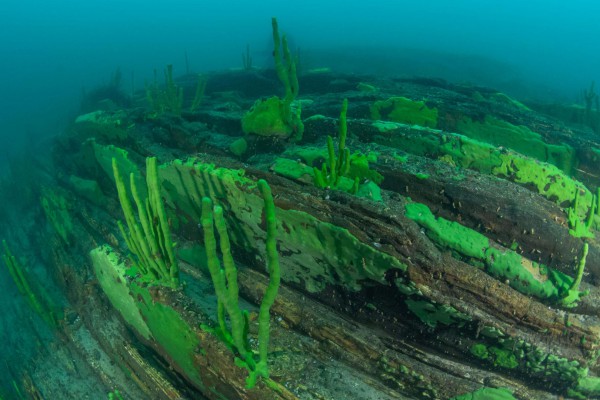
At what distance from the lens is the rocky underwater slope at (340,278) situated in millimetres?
3381

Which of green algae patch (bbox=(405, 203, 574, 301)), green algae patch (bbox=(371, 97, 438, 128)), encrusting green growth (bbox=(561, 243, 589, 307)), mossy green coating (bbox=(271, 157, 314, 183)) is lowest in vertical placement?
encrusting green growth (bbox=(561, 243, 589, 307))

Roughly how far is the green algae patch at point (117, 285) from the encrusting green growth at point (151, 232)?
455mm

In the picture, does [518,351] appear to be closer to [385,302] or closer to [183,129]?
A: [385,302]

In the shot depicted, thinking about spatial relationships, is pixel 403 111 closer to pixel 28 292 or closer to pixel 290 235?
pixel 290 235

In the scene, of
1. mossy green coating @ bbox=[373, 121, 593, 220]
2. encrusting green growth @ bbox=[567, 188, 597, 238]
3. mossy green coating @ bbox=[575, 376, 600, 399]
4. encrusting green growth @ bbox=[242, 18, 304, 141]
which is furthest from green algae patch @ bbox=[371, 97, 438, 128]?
mossy green coating @ bbox=[575, 376, 600, 399]

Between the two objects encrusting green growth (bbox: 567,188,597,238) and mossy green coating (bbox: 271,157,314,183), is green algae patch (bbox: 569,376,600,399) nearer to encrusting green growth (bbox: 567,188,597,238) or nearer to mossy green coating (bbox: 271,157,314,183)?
encrusting green growth (bbox: 567,188,597,238)

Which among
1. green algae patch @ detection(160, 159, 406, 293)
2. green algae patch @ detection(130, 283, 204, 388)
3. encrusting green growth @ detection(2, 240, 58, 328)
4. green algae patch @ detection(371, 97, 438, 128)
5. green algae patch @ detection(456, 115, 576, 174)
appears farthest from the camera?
green algae patch @ detection(371, 97, 438, 128)

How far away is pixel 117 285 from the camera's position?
450 cm

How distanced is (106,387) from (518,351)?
5.17 m

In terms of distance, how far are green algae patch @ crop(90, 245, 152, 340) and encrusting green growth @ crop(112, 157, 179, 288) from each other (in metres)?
0.45

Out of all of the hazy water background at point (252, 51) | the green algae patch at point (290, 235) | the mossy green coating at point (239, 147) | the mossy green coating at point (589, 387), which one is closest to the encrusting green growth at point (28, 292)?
the green algae patch at point (290, 235)

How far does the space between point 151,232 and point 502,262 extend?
3.72 metres

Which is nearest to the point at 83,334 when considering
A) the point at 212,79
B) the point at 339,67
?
the point at 212,79

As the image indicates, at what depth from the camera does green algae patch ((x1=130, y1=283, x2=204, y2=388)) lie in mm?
3592
